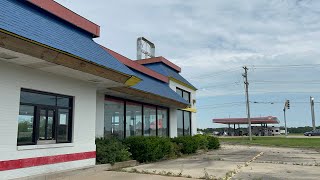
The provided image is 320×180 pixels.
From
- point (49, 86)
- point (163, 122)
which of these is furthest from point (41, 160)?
point (163, 122)

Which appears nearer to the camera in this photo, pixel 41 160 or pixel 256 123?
pixel 41 160

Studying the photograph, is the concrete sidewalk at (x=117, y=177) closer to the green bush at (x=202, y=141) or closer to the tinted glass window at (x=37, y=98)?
the tinted glass window at (x=37, y=98)

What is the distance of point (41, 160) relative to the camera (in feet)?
38.0

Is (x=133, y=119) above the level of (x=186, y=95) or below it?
Answer: below

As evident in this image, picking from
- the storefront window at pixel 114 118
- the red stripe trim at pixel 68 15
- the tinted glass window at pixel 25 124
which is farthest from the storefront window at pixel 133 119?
the tinted glass window at pixel 25 124

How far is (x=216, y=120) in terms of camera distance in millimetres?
90688

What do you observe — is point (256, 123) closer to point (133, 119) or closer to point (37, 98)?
point (133, 119)

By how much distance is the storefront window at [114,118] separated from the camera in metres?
18.2

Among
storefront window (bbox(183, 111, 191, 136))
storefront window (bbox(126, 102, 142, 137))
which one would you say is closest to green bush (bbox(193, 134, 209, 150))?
storefront window (bbox(183, 111, 191, 136))

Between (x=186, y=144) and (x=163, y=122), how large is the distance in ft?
10.3

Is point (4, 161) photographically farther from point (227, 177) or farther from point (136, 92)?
point (136, 92)

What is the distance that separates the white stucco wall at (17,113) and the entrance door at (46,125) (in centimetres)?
40

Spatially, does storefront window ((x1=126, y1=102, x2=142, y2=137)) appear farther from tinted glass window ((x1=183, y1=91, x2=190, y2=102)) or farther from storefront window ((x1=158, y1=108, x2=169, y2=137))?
tinted glass window ((x1=183, y1=91, x2=190, y2=102))

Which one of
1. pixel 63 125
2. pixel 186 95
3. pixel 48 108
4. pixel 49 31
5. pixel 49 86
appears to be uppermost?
pixel 49 31
